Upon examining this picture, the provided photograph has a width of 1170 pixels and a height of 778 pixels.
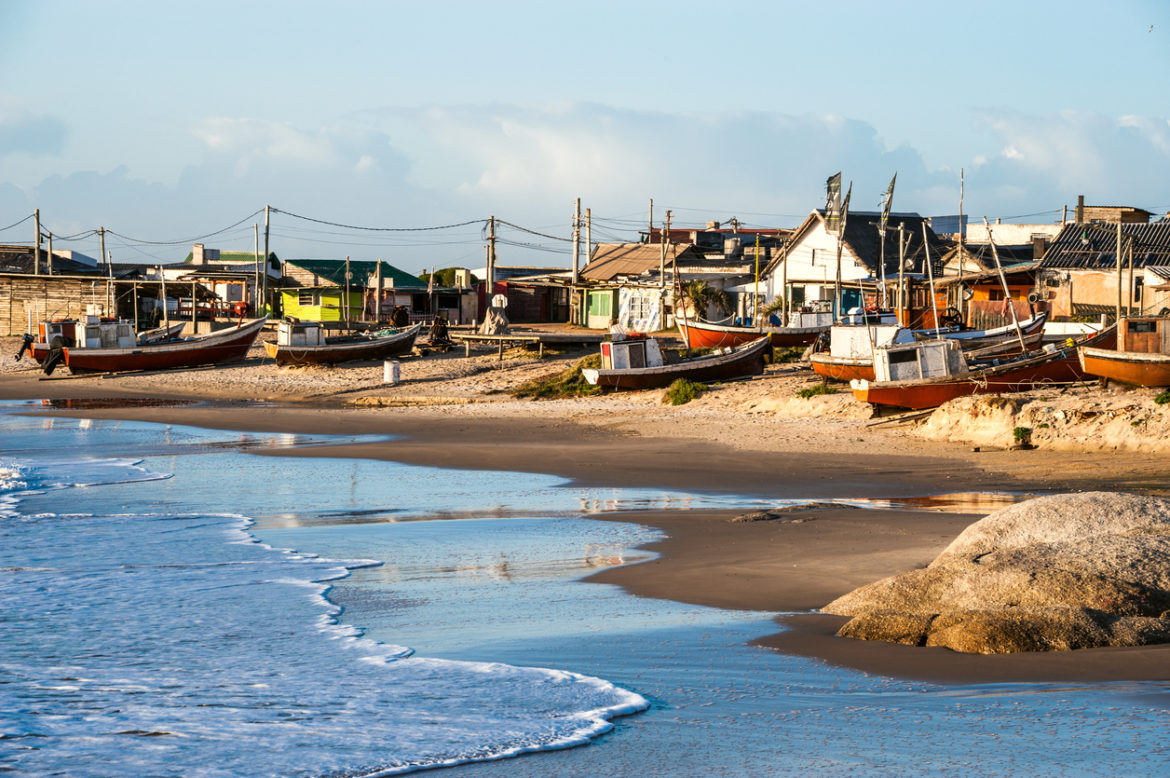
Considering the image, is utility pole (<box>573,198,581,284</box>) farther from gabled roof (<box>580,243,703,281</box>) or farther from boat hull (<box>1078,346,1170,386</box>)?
boat hull (<box>1078,346,1170,386</box>)

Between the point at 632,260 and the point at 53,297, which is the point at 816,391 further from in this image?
the point at 53,297

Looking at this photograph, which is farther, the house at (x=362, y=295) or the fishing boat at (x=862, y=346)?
the house at (x=362, y=295)

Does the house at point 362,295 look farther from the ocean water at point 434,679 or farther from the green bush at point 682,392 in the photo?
the ocean water at point 434,679

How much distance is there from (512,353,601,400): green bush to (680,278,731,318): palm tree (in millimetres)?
14652

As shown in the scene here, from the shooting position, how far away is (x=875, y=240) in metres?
51.8

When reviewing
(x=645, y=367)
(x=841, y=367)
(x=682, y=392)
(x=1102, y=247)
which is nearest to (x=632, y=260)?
(x=1102, y=247)

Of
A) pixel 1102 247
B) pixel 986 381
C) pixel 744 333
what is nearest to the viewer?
pixel 986 381

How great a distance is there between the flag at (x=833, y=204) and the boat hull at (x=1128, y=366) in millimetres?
12789

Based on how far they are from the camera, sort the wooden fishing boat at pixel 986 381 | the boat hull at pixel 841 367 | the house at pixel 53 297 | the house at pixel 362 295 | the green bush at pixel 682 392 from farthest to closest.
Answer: the house at pixel 362 295
the house at pixel 53 297
the green bush at pixel 682 392
the boat hull at pixel 841 367
the wooden fishing boat at pixel 986 381

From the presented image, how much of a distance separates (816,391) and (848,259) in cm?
2541

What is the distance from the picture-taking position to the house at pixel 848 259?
48250mm

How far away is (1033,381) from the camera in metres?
22.8

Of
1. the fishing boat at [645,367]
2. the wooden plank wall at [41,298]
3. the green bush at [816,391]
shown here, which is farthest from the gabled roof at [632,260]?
the green bush at [816,391]

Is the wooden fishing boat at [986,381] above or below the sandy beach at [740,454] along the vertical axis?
above
